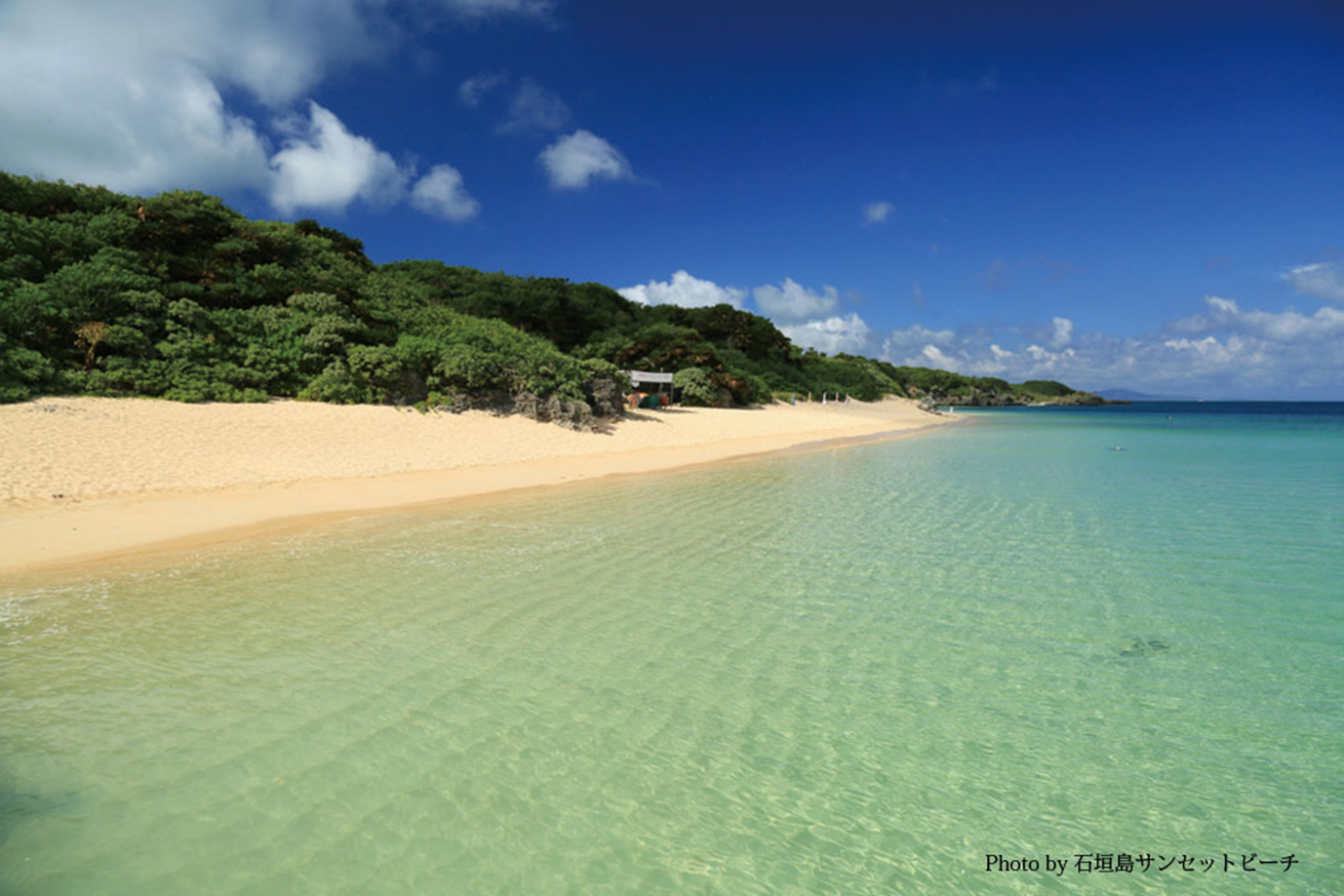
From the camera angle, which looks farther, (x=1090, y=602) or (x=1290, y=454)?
(x=1290, y=454)

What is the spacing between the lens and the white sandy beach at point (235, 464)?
9.66 metres

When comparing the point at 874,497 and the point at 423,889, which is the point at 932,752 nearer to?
the point at 423,889

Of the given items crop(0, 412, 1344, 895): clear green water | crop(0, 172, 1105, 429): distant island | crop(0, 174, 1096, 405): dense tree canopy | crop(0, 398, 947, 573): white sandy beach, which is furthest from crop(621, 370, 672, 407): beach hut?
crop(0, 412, 1344, 895): clear green water

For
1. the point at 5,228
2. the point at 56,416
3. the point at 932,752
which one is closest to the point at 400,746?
the point at 932,752

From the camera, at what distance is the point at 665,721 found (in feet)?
14.3

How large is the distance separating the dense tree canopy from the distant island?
47mm

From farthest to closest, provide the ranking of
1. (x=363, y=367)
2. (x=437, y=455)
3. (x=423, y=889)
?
(x=363, y=367), (x=437, y=455), (x=423, y=889)

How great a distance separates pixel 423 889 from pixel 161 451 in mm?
15044

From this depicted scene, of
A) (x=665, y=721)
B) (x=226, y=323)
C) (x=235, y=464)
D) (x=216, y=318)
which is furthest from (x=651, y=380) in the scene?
(x=665, y=721)

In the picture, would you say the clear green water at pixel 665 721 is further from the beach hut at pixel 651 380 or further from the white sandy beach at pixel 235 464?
the beach hut at pixel 651 380

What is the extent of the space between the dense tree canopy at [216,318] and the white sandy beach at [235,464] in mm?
1437

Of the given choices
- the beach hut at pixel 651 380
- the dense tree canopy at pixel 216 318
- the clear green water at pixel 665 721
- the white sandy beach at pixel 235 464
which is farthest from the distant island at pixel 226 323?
the clear green water at pixel 665 721

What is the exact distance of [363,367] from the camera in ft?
72.1

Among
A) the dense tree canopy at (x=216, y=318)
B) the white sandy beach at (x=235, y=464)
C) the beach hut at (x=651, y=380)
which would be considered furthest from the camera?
the beach hut at (x=651, y=380)
